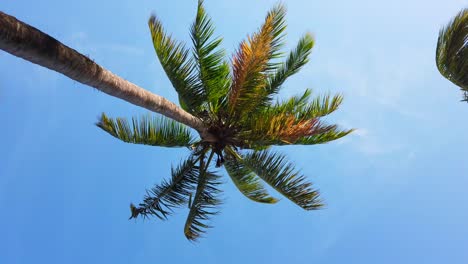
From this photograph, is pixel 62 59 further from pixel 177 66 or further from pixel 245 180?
pixel 245 180

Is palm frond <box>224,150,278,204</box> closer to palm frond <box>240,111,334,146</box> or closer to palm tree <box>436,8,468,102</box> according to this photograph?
palm frond <box>240,111,334,146</box>

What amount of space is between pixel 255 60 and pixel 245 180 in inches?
169

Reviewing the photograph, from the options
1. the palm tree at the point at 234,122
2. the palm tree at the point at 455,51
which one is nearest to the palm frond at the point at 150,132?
the palm tree at the point at 234,122

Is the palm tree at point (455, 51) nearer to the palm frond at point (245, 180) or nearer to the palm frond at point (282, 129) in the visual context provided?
the palm frond at point (282, 129)

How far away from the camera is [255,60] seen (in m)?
9.93

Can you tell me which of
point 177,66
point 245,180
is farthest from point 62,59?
point 245,180

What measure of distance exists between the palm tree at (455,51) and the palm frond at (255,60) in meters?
3.08

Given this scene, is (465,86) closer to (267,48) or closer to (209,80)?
(267,48)

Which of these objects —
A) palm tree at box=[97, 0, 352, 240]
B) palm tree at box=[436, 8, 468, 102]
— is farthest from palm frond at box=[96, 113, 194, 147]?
palm tree at box=[436, 8, 468, 102]

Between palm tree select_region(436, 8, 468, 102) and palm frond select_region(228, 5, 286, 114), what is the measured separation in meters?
3.08

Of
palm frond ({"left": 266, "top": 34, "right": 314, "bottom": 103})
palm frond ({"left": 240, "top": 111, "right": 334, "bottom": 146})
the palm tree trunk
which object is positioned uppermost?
palm frond ({"left": 266, "top": 34, "right": 314, "bottom": 103})

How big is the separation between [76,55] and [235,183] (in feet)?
24.5

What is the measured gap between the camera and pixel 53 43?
621 centimetres

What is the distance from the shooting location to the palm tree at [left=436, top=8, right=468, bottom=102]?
9.02m
